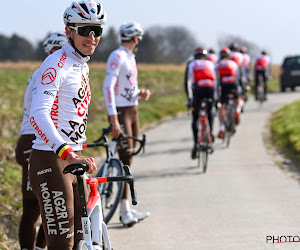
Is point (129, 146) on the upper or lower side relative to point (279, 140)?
upper

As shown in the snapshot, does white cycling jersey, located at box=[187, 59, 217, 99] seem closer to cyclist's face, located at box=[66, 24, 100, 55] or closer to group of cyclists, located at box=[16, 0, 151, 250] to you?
group of cyclists, located at box=[16, 0, 151, 250]

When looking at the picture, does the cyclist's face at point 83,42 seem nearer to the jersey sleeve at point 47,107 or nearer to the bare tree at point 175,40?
the jersey sleeve at point 47,107

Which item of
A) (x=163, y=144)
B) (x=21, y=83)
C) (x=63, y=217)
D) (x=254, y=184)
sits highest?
(x=63, y=217)

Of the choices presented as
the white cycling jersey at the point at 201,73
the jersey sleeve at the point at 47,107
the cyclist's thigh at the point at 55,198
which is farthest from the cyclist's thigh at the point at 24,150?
the white cycling jersey at the point at 201,73

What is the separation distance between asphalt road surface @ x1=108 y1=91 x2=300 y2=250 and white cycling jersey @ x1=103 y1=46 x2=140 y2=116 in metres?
1.48

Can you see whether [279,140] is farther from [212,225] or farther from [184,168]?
[212,225]

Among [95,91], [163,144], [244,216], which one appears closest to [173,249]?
[244,216]

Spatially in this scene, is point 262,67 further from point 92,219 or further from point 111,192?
point 92,219

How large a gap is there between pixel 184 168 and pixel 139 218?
4.30 m

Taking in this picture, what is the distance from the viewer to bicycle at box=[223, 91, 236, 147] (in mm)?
15549

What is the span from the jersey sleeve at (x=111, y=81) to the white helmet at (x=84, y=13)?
3160 millimetres

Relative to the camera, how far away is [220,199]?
951 cm

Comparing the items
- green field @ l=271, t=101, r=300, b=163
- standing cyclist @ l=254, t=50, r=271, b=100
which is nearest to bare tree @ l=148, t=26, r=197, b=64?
standing cyclist @ l=254, t=50, r=271, b=100

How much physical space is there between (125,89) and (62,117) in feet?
11.8
